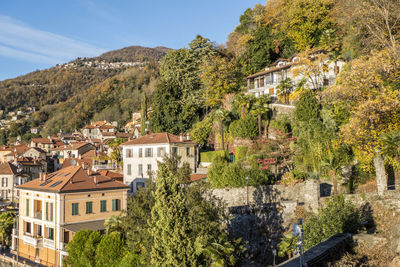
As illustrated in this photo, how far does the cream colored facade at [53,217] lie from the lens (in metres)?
27.6

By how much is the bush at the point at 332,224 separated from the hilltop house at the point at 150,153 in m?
21.6

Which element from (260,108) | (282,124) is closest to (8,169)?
(260,108)

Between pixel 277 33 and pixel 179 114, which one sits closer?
pixel 179 114

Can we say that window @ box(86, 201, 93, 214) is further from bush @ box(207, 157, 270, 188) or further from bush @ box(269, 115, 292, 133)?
bush @ box(269, 115, 292, 133)

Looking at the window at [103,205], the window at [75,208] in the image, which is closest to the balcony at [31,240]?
the window at [75,208]

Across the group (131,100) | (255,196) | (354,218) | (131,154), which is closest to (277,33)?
(131,154)

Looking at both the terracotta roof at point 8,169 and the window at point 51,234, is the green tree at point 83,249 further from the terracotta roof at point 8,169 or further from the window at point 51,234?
the terracotta roof at point 8,169

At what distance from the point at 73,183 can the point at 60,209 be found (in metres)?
2.62

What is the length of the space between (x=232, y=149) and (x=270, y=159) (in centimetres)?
977

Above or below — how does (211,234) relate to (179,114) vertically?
below

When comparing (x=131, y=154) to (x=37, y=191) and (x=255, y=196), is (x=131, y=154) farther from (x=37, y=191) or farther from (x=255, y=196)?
(x=255, y=196)

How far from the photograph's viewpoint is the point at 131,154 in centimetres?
3891

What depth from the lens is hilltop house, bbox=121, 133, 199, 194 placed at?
1437 inches

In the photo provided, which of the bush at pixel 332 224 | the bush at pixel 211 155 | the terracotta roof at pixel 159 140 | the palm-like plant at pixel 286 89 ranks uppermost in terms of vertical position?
the palm-like plant at pixel 286 89
